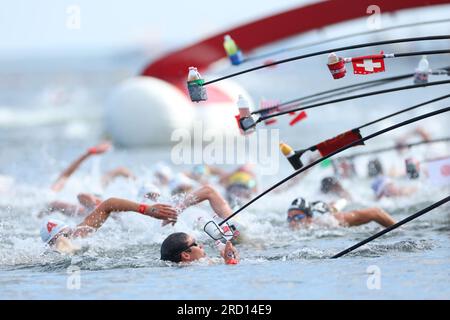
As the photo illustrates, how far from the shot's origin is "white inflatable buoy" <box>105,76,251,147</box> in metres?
18.8

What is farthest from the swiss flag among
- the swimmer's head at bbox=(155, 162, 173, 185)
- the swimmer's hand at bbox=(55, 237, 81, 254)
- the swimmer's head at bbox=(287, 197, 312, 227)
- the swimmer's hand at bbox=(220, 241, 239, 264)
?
the swimmer's head at bbox=(155, 162, 173, 185)

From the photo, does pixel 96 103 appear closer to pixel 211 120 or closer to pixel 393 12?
pixel 211 120

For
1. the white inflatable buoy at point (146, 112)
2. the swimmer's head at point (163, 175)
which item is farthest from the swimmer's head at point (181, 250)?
the white inflatable buoy at point (146, 112)

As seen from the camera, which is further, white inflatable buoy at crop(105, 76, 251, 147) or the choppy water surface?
white inflatable buoy at crop(105, 76, 251, 147)

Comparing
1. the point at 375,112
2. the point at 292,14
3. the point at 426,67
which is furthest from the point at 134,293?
the point at 375,112

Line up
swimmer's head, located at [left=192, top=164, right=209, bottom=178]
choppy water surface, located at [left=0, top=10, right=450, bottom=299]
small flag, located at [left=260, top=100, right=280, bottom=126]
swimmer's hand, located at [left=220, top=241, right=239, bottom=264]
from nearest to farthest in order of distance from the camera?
1. choppy water surface, located at [left=0, top=10, right=450, bottom=299]
2. swimmer's hand, located at [left=220, top=241, right=239, bottom=264]
3. small flag, located at [left=260, top=100, right=280, bottom=126]
4. swimmer's head, located at [left=192, top=164, right=209, bottom=178]

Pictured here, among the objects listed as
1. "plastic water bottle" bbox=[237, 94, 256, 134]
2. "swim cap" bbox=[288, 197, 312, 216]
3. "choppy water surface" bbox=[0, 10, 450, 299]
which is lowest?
"choppy water surface" bbox=[0, 10, 450, 299]

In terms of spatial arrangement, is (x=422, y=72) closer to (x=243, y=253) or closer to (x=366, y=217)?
(x=366, y=217)

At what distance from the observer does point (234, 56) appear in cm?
1166

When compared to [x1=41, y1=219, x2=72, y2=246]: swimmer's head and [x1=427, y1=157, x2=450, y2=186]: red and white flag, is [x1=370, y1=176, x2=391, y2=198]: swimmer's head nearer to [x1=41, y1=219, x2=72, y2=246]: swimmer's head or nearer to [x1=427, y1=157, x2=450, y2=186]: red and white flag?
[x1=427, y1=157, x2=450, y2=186]: red and white flag

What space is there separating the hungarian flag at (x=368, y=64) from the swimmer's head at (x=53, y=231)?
3.18 metres

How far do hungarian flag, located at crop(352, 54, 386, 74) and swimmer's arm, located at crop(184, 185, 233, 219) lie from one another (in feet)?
7.63

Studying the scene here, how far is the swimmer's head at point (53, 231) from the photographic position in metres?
9.67

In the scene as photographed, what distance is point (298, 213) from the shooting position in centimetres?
1083
